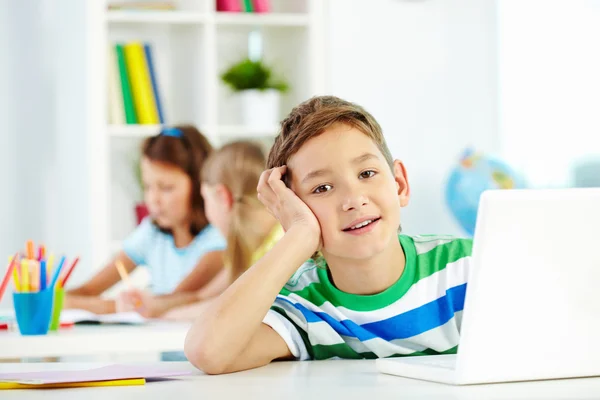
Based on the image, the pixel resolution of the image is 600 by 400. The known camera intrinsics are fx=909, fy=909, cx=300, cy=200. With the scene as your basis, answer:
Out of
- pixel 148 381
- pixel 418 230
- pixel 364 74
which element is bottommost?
pixel 418 230

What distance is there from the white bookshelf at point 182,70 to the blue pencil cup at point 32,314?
1590mm

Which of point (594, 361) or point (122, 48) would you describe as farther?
point (122, 48)

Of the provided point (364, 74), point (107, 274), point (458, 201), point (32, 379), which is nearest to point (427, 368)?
point (32, 379)

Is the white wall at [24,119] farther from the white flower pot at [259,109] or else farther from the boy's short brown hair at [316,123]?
the boy's short brown hair at [316,123]

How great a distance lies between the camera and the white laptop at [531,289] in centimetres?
87

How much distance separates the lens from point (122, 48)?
357 centimetres

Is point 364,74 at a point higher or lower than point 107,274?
higher

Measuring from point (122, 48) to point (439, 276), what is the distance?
2.41 meters

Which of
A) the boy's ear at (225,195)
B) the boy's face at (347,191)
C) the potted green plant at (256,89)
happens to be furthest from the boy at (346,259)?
the potted green plant at (256,89)

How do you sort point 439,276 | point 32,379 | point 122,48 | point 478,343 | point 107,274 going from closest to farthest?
1. point 478,343
2. point 32,379
3. point 439,276
4. point 107,274
5. point 122,48

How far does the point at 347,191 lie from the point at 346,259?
4.6 inches

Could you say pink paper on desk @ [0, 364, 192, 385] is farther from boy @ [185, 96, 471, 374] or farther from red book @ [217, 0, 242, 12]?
red book @ [217, 0, 242, 12]

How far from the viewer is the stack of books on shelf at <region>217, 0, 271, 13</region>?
12.0 feet

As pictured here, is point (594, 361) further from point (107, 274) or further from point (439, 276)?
point (107, 274)
